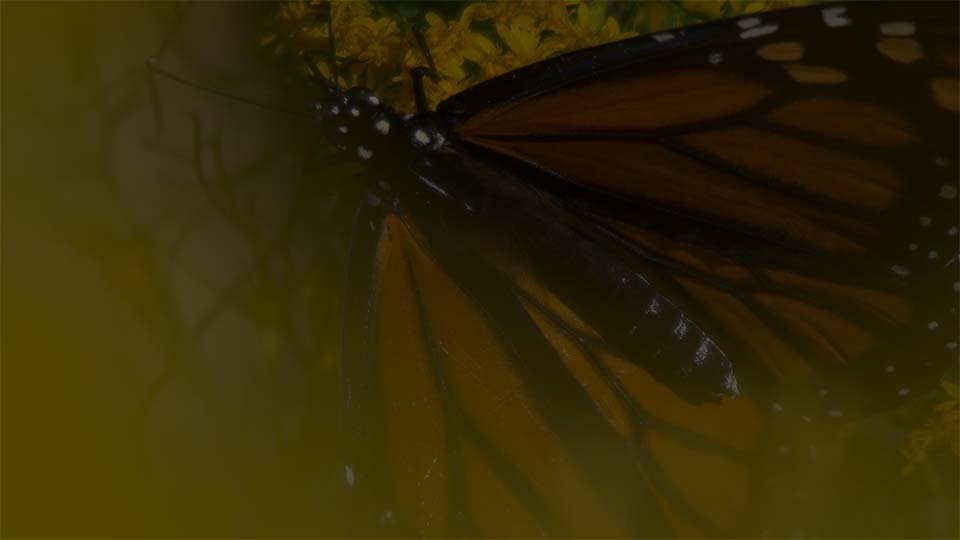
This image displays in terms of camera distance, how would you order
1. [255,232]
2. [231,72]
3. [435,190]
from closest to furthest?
[435,190]
[231,72]
[255,232]

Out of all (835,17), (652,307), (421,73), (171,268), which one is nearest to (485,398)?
(652,307)

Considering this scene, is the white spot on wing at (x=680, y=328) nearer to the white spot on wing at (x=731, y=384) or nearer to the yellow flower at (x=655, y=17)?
the white spot on wing at (x=731, y=384)

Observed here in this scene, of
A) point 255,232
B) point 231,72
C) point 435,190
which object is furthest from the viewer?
point 255,232

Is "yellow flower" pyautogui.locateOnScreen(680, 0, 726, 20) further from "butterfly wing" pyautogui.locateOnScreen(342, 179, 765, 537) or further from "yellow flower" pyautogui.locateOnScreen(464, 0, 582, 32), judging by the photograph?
"butterfly wing" pyautogui.locateOnScreen(342, 179, 765, 537)

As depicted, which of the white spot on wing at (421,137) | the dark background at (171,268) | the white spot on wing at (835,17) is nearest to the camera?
the white spot on wing at (835,17)

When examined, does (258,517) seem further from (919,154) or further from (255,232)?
(919,154)

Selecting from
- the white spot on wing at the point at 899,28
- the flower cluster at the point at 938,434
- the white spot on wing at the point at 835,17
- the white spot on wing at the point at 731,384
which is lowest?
the flower cluster at the point at 938,434

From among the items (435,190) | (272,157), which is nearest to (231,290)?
(272,157)

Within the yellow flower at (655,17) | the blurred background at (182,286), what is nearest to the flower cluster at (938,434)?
the blurred background at (182,286)

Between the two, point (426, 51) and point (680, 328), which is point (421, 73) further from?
point (680, 328)
